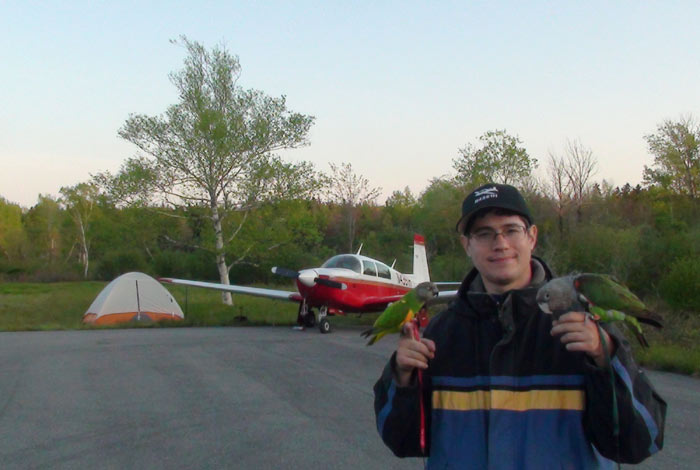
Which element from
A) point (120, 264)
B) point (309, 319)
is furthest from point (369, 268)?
point (120, 264)

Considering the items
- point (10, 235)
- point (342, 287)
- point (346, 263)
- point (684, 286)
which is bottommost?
point (684, 286)

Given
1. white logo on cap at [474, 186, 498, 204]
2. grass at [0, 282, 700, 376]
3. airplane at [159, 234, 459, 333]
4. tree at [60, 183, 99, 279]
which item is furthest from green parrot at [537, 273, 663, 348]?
tree at [60, 183, 99, 279]

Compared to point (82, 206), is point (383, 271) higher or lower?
lower

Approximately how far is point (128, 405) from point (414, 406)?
6311 millimetres

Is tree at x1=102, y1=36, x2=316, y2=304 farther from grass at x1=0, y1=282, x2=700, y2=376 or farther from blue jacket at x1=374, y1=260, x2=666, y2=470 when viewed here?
blue jacket at x1=374, y1=260, x2=666, y2=470

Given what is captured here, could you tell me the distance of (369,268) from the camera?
61.8 feet

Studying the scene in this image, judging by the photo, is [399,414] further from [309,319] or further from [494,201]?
[309,319]

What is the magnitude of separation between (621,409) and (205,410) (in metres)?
5.99

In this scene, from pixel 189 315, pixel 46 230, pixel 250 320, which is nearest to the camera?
pixel 250 320

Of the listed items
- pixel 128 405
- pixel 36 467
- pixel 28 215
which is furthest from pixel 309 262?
pixel 28 215

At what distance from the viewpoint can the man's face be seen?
2.09 metres

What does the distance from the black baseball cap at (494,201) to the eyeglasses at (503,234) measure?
2.1 inches

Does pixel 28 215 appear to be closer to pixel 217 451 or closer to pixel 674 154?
pixel 674 154

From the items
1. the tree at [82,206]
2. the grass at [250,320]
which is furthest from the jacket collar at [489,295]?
the tree at [82,206]
